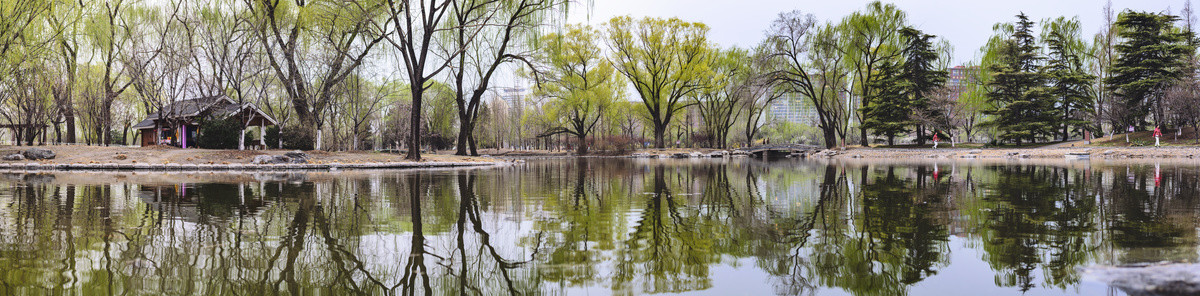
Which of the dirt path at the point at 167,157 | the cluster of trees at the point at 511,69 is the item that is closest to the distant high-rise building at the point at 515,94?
the cluster of trees at the point at 511,69

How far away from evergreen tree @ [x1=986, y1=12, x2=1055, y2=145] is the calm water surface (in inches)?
1400

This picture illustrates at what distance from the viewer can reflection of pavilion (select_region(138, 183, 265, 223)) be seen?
259 inches

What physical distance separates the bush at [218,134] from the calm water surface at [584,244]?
20627 millimetres

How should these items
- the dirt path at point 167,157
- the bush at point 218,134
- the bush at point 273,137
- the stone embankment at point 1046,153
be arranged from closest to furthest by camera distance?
the dirt path at point 167,157 < the bush at point 218,134 < the stone embankment at point 1046,153 < the bush at point 273,137

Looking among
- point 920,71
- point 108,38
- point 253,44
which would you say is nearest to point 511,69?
point 253,44

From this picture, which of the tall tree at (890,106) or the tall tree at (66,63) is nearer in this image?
the tall tree at (66,63)

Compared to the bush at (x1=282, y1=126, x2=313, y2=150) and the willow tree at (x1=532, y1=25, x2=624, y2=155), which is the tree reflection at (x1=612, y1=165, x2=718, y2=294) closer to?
the bush at (x1=282, y1=126, x2=313, y2=150)

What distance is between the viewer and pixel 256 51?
24234 millimetres

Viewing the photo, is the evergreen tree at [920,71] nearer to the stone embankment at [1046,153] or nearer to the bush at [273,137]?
the stone embankment at [1046,153]

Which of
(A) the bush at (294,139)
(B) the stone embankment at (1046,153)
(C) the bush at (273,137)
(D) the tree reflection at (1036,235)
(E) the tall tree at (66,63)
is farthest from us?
(C) the bush at (273,137)

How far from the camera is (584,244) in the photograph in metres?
4.65

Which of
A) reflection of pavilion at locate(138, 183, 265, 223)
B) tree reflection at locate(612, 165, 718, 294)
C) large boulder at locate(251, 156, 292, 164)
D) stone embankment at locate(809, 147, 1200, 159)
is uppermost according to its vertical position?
large boulder at locate(251, 156, 292, 164)

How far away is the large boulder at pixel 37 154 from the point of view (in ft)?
65.1

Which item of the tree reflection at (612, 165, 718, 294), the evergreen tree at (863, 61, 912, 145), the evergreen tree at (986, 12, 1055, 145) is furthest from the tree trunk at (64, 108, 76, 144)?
the evergreen tree at (986, 12, 1055, 145)
